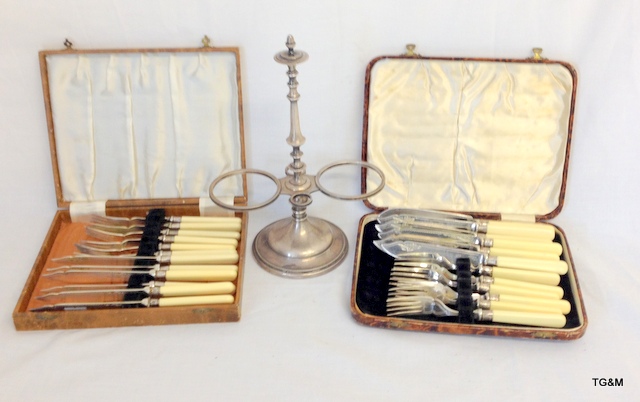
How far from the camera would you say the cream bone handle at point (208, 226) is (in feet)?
3.24

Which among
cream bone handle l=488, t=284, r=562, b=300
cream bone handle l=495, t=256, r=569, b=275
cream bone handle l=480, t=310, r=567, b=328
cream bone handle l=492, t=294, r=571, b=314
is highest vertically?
cream bone handle l=495, t=256, r=569, b=275

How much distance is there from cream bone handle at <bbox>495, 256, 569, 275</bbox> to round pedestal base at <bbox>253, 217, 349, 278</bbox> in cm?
25

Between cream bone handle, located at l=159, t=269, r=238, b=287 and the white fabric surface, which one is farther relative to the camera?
cream bone handle, located at l=159, t=269, r=238, b=287

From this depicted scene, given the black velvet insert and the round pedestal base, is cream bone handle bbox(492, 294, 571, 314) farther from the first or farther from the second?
the black velvet insert

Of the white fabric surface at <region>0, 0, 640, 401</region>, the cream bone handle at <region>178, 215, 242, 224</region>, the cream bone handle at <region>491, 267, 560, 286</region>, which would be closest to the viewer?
the white fabric surface at <region>0, 0, 640, 401</region>

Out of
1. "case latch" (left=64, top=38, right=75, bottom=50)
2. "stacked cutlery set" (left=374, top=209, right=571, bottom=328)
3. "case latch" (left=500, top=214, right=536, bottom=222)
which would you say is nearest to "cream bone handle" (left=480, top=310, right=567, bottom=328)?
"stacked cutlery set" (left=374, top=209, right=571, bottom=328)

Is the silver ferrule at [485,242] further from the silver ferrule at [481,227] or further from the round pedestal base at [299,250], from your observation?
the round pedestal base at [299,250]

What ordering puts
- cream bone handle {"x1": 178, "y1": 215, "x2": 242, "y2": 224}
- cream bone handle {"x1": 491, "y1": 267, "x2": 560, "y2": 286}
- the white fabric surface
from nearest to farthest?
the white fabric surface
cream bone handle {"x1": 491, "y1": 267, "x2": 560, "y2": 286}
cream bone handle {"x1": 178, "y1": 215, "x2": 242, "y2": 224}

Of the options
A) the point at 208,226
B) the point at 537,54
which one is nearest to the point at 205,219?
the point at 208,226

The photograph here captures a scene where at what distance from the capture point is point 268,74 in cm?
101

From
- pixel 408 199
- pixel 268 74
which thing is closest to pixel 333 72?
pixel 268 74

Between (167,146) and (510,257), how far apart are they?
1.93 feet

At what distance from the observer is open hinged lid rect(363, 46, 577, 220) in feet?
3.26

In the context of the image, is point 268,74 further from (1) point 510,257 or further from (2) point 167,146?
(1) point 510,257
